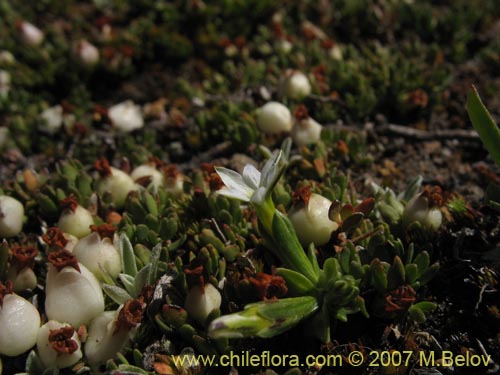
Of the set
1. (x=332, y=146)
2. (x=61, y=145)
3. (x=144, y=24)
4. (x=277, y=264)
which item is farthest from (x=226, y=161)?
(x=144, y=24)

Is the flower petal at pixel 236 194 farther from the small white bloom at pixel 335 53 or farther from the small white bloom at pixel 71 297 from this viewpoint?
the small white bloom at pixel 335 53

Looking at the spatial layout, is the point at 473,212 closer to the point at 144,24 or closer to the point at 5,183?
the point at 5,183

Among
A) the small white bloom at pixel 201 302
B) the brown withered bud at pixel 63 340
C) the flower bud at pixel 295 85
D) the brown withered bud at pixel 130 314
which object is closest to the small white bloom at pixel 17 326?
the brown withered bud at pixel 63 340

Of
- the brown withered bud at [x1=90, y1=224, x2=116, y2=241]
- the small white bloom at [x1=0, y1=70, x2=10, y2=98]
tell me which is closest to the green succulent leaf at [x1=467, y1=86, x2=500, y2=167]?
the brown withered bud at [x1=90, y1=224, x2=116, y2=241]

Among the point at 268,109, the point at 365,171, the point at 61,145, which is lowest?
the point at 61,145

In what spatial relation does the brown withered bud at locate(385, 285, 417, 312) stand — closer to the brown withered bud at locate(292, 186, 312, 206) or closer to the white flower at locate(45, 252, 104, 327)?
the brown withered bud at locate(292, 186, 312, 206)

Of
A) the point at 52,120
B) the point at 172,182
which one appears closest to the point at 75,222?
the point at 172,182

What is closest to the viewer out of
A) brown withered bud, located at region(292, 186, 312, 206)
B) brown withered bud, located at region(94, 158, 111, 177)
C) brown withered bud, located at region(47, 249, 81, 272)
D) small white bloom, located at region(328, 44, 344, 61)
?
brown withered bud, located at region(47, 249, 81, 272)

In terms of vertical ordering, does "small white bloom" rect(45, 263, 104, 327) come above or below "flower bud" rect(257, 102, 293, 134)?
below

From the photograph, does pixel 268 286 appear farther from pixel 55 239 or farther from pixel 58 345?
pixel 55 239
